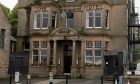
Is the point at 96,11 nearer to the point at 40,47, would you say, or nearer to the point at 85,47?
the point at 85,47

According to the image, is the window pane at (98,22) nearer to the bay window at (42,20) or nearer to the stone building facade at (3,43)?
the bay window at (42,20)

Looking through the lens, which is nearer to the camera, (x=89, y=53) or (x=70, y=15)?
(x=89, y=53)

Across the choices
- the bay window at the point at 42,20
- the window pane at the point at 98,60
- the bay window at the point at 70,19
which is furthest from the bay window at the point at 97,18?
the bay window at the point at 42,20

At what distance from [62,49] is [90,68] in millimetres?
4798

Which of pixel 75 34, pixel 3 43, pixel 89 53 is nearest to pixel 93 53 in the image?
pixel 89 53

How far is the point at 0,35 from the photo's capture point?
3644cm

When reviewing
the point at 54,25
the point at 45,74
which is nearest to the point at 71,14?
the point at 54,25

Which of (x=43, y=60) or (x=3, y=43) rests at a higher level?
(x=3, y=43)

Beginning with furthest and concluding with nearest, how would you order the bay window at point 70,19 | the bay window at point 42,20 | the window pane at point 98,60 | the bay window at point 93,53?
the bay window at point 70,19, the bay window at point 42,20, the bay window at point 93,53, the window pane at point 98,60

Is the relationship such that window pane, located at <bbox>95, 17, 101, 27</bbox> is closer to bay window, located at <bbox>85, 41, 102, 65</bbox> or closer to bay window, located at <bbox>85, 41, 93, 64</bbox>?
bay window, located at <bbox>85, 41, 102, 65</bbox>

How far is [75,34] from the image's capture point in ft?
140

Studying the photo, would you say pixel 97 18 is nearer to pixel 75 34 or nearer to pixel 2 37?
pixel 75 34

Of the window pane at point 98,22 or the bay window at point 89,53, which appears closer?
the bay window at point 89,53

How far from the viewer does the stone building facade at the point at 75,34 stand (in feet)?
140
